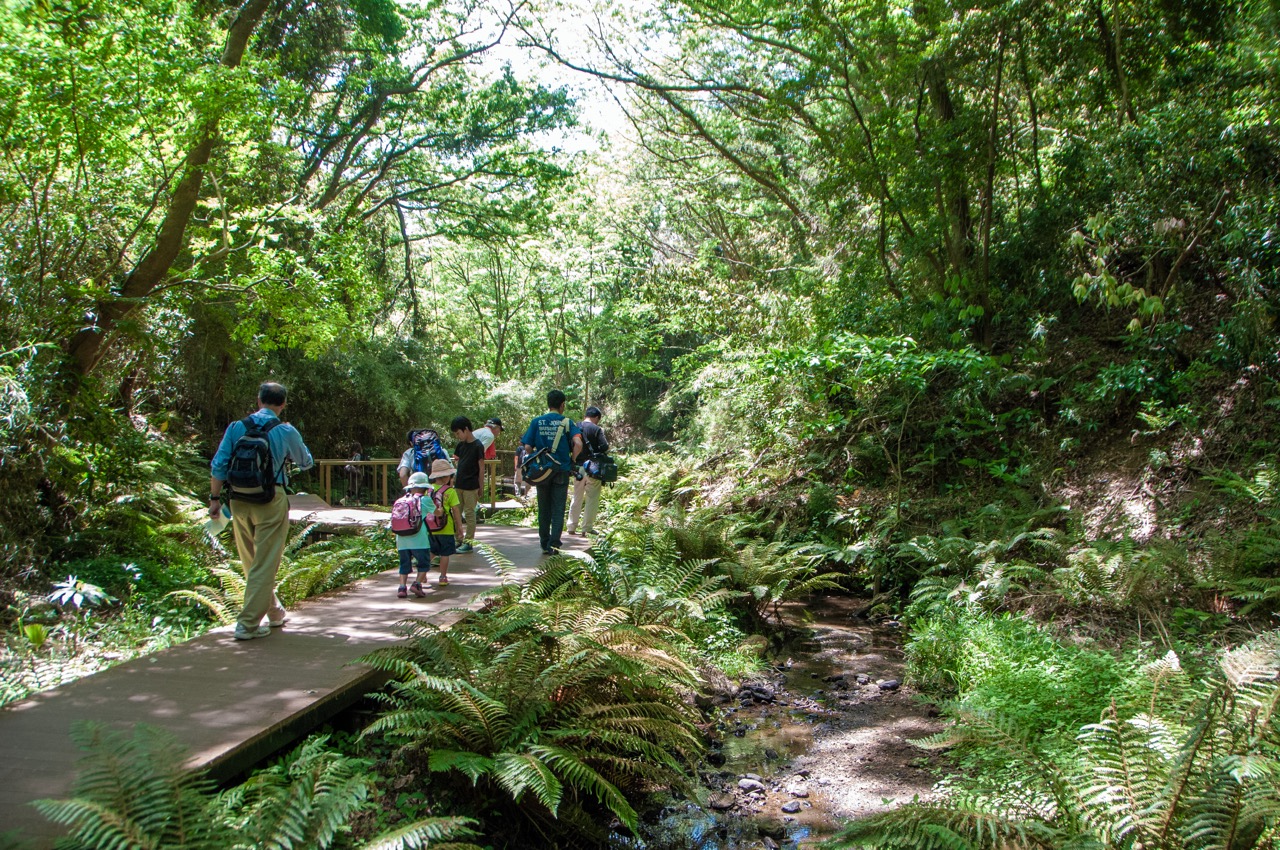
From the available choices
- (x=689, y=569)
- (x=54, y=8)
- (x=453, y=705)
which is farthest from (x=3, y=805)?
(x=54, y=8)

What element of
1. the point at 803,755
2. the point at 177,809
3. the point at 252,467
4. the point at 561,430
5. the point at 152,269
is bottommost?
the point at 803,755

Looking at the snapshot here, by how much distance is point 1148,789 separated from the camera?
12.0 feet

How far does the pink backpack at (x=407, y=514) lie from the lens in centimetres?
701

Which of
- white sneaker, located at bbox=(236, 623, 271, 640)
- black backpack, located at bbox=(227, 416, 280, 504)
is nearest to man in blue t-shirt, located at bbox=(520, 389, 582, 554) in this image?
black backpack, located at bbox=(227, 416, 280, 504)

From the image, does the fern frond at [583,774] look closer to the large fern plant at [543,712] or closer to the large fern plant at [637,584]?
the large fern plant at [543,712]

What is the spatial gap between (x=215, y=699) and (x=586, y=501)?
20.9 ft

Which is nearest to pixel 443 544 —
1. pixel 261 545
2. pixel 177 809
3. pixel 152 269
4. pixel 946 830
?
pixel 261 545

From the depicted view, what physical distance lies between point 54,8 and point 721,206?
15.9m

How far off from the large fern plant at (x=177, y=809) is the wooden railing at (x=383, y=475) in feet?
35.9

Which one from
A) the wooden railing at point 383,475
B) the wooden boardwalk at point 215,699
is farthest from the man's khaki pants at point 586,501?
the wooden boardwalk at point 215,699

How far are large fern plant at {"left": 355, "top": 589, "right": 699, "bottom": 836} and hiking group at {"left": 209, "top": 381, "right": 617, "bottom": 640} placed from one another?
1.48m

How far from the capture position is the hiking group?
5719 mm

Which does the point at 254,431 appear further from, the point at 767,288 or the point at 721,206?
the point at 721,206

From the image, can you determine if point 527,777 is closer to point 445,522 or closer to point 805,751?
point 805,751
